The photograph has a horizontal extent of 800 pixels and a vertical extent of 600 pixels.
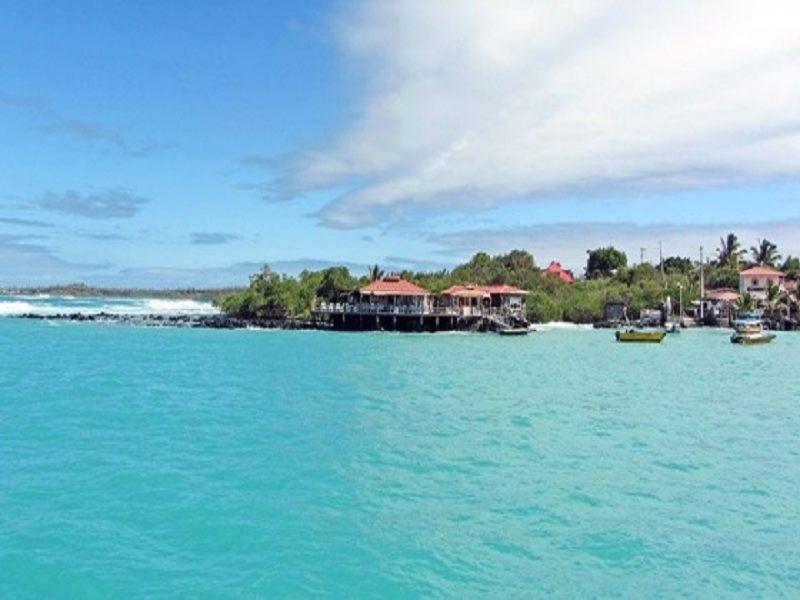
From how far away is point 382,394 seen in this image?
2544 centimetres

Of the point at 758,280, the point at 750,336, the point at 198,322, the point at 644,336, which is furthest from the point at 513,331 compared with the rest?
the point at 758,280

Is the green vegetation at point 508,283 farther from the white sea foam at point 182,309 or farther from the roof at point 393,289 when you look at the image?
the white sea foam at point 182,309

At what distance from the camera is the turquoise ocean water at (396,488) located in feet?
31.1

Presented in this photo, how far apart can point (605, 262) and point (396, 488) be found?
294 feet

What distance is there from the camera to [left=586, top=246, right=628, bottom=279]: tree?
9768 centimetres

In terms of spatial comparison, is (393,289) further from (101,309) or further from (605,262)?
(101,309)

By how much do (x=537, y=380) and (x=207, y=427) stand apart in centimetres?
1525

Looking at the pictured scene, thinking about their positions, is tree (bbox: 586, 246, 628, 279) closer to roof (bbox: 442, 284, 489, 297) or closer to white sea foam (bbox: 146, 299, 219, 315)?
roof (bbox: 442, 284, 489, 297)

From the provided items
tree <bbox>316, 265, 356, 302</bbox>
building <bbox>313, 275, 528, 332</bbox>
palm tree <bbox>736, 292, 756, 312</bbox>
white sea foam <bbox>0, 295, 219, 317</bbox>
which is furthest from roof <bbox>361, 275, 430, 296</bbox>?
white sea foam <bbox>0, 295, 219, 317</bbox>

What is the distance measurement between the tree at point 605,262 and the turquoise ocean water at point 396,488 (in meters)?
69.8

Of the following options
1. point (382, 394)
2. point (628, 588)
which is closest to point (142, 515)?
point (628, 588)

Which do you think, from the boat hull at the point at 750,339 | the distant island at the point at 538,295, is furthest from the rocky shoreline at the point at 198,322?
the boat hull at the point at 750,339

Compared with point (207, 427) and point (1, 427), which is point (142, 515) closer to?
point (207, 427)

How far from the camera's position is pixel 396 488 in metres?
13.3
